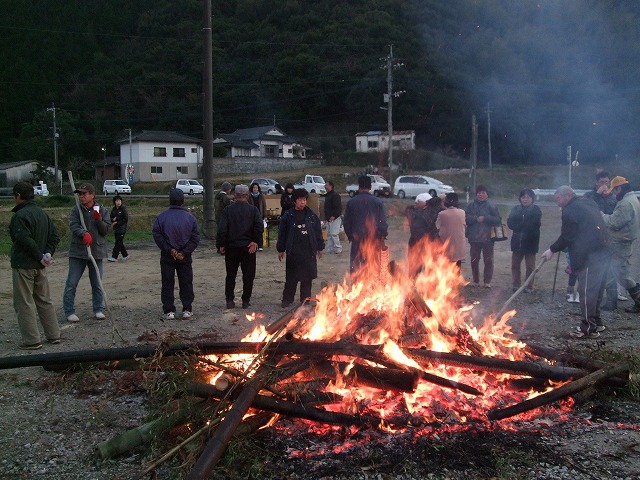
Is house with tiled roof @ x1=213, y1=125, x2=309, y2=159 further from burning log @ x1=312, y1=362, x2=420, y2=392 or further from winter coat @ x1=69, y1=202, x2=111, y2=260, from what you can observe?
burning log @ x1=312, y1=362, x2=420, y2=392

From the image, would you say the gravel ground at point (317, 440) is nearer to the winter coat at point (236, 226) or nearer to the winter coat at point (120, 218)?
the winter coat at point (236, 226)

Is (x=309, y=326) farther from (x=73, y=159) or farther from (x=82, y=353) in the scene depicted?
(x=73, y=159)

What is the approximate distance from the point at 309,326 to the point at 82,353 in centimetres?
204

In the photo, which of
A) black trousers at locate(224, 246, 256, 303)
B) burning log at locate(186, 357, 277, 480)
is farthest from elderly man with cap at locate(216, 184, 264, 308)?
burning log at locate(186, 357, 277, 480)

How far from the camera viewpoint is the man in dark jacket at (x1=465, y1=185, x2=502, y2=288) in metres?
9.75

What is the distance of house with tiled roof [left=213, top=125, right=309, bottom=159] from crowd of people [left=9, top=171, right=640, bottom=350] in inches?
2172

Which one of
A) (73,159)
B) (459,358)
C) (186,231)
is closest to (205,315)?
(186,231)

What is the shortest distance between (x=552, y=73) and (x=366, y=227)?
4856 cm

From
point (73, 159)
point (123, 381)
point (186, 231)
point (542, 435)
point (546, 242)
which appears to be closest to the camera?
point (542, 435)

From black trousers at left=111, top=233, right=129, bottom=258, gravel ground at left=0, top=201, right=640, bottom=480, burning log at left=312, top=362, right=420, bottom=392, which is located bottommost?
gravel ground at left=0, top=201, right=640, bottom=480

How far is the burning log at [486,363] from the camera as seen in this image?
180 inches

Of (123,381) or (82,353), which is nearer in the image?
(82,353)

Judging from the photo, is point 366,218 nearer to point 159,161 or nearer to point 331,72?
point 159,161

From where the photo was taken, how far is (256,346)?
4.71 metres
